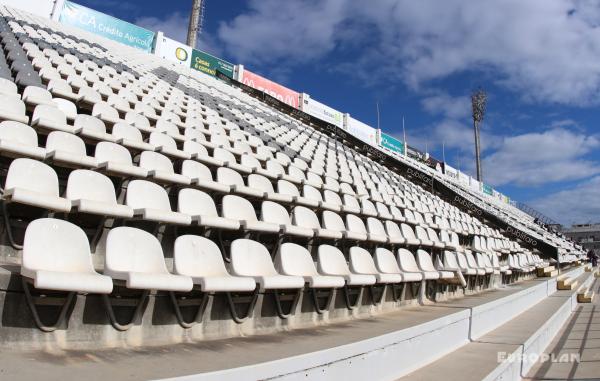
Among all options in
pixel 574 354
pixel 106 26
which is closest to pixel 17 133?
pixel 574 354

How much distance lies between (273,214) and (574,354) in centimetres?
275

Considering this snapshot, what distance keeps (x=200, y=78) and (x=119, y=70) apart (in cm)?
555

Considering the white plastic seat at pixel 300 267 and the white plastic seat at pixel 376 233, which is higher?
the white plastic seat at pixel 376 233

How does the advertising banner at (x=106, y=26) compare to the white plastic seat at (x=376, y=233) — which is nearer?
the white plastic seat at (x=376, y=233)

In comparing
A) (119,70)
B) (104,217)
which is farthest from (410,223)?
(119,70)

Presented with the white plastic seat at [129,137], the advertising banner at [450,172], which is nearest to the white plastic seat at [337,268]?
the white plastic seat at [129,137]

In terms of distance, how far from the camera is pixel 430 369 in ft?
7.00

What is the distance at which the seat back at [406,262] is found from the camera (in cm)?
356

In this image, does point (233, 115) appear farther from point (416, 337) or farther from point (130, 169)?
point (416, 337)

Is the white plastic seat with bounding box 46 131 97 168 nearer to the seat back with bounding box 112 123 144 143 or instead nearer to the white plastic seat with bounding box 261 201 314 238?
the seat back with bounding box 112 123 144 143

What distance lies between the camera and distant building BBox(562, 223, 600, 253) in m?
39.3

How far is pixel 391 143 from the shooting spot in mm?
21297

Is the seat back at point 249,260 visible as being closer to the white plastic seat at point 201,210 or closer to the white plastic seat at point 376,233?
the white plastic seat at point 201,210

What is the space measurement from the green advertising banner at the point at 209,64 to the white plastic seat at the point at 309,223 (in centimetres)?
1208
